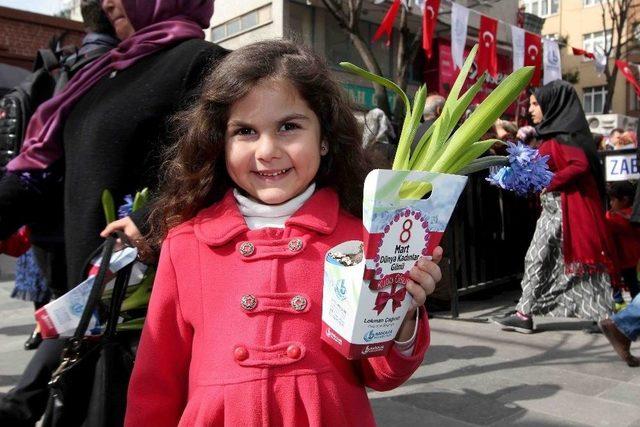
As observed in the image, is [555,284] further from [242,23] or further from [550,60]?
[242,23]

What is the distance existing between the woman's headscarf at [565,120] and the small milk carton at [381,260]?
13.0 feet

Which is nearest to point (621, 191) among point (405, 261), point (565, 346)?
point (565, 346)

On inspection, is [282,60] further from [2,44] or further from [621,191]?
[2,44]

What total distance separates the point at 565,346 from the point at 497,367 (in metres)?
0.80

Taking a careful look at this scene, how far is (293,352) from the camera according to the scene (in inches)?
53.6

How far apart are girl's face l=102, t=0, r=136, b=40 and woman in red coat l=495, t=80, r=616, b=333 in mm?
3560

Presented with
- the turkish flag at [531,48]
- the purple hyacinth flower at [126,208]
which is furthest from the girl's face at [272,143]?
the turkish flag at [531,48]

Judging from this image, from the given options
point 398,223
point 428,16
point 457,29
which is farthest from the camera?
point 457,29

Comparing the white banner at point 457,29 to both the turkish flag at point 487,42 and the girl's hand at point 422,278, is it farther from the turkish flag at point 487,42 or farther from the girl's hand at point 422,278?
the girl's hand at point 422,278

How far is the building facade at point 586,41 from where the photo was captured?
3422 cm

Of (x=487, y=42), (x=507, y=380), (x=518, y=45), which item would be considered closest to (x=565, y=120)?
(x=507, y=380)

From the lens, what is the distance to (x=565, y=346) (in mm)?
4559

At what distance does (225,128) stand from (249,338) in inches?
20.4

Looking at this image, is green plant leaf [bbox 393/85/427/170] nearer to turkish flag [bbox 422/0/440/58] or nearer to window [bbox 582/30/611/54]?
A: turkish flag [bbox 422/0/440/58]
